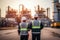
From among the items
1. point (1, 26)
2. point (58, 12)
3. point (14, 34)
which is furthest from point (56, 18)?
point (1, 26)

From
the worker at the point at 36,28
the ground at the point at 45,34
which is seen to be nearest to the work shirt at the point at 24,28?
the worker at the point at 36,28

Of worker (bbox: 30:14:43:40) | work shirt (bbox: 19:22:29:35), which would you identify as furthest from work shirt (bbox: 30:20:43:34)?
work shirt (bbox: 19:22:29:35)

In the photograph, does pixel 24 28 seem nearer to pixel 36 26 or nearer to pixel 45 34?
pixel 36 26

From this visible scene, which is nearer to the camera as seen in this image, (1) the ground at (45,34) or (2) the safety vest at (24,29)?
(2) the safety vest at (24,29)

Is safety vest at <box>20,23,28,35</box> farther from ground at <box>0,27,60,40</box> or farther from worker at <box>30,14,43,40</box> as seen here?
ground at <box>0,27,60,40</box>

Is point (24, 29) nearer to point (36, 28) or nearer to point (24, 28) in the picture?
point (24, 28)

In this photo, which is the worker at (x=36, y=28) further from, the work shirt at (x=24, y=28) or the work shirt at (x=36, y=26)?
the work shirt at (x=24, y=28)

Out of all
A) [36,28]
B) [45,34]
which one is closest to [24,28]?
[36,28]

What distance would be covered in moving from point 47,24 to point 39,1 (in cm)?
60

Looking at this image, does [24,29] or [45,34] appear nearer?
[24,29]

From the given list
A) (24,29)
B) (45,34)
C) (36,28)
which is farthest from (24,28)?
(45,34)

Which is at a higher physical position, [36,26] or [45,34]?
[36,26]

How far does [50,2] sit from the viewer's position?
4457mm

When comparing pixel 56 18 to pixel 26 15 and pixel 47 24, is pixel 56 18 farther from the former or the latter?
pixel 26 15
